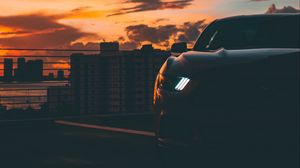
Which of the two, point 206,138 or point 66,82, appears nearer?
point 206,138

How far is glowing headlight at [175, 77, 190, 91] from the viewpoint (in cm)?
412

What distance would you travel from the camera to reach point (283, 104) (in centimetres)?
371

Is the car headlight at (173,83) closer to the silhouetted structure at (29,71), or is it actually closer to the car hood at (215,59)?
the car hood at (215,59)

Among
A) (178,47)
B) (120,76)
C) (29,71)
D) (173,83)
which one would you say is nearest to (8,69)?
(29,71)

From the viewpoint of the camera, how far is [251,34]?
17.8ft

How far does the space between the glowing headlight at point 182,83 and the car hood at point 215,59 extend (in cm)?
4

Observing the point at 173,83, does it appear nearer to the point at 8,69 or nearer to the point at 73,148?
the point at 73,148

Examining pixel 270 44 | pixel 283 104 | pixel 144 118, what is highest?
pixel 270 44

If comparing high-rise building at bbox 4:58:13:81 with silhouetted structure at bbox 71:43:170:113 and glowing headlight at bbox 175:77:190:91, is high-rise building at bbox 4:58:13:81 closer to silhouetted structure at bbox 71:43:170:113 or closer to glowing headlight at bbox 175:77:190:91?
silhouetted structure at bbox 71:43:170:113

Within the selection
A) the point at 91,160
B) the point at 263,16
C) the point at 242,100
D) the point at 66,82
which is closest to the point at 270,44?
the point at 263,16

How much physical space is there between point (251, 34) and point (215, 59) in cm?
130

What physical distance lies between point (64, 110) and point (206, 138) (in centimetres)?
832

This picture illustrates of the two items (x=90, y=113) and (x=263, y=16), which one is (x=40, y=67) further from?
(x=263, y=16)

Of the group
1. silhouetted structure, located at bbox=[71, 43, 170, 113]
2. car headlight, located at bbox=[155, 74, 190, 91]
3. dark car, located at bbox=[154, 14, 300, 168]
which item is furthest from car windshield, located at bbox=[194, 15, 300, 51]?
silhouetted structure, located at bbox=[71, 43, 170, 113]
